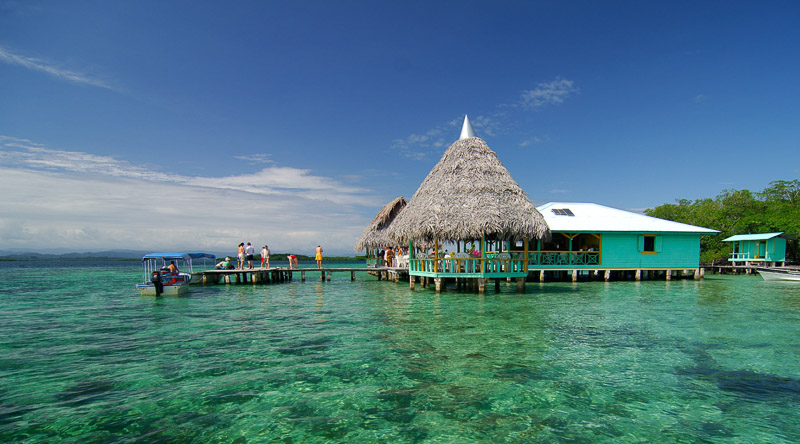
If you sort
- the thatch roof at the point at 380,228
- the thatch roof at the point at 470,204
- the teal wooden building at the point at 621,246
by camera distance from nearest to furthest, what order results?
the thatch roof at the point at 470,204 → the teal wooden building at the point at 621,246 → the thatch roof at the point at 380,228

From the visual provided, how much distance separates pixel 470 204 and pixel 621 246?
1199 centimetres

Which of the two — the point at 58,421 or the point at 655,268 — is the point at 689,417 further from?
the point at 655,268

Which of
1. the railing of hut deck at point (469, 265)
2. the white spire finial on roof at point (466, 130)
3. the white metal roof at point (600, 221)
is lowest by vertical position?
the railing of hut deck at point (469, 265)

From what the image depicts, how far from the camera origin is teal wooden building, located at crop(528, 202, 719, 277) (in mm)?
22719

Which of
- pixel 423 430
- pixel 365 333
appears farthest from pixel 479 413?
pixel 365 333

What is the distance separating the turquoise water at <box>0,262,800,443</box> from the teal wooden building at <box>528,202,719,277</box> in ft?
36.7

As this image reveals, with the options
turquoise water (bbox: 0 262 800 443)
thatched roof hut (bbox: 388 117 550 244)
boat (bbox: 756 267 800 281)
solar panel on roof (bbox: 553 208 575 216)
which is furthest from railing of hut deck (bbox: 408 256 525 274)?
boat (bbox: 756 267 800 281)

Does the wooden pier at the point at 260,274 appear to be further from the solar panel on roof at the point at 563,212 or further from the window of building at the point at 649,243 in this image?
the window of building at the point at 649,243

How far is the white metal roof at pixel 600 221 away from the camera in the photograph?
22.6 m

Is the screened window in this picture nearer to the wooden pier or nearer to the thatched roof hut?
the thatched roof hut

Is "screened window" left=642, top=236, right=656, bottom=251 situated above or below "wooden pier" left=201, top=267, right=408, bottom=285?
above

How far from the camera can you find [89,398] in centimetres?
527

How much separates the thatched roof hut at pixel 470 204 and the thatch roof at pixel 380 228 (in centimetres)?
919

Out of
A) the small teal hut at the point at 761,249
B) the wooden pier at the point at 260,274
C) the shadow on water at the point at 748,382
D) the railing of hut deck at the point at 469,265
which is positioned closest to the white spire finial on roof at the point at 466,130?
the railing of hut deck at the point at 469,265
